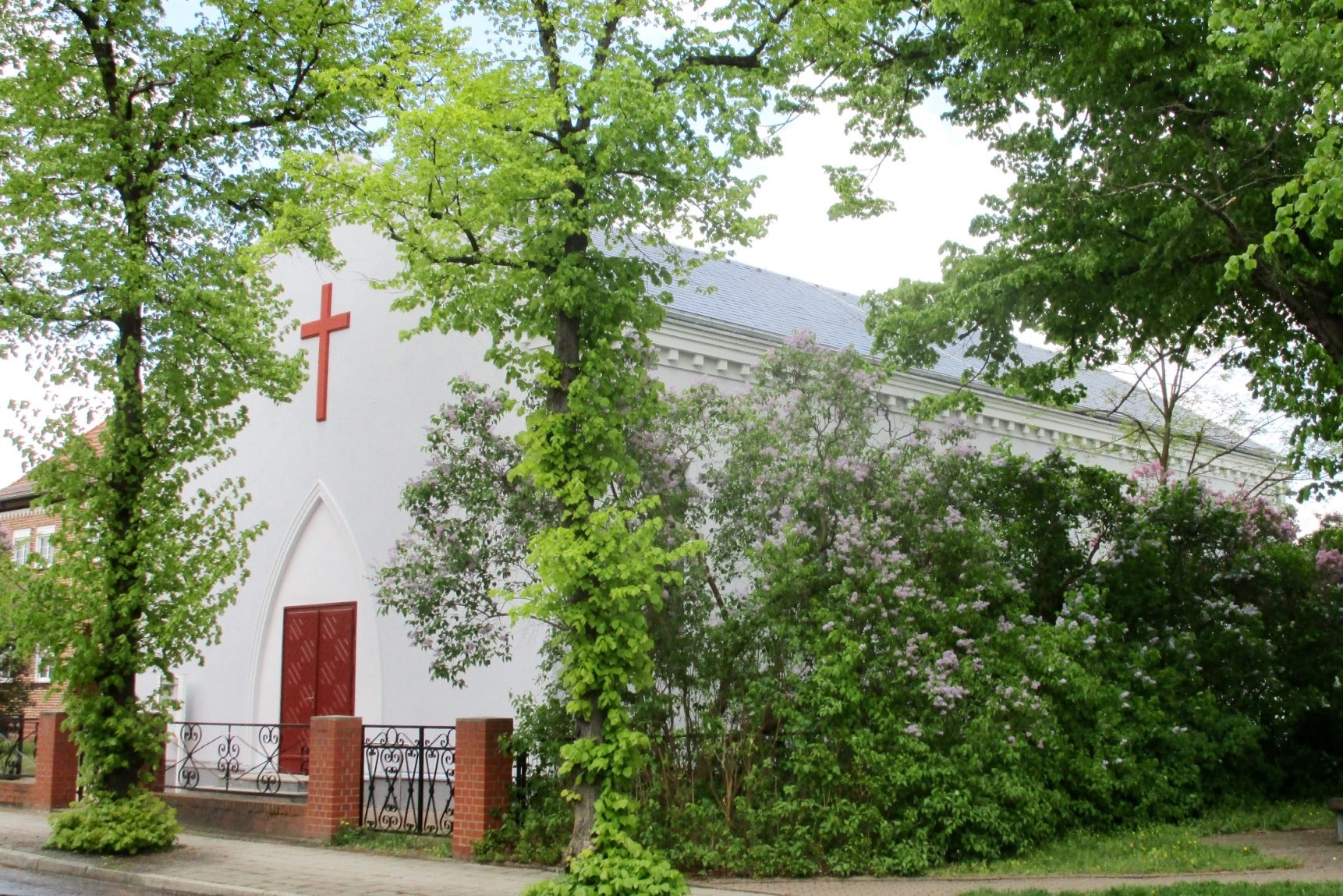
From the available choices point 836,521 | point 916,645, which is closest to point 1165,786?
point 916,645

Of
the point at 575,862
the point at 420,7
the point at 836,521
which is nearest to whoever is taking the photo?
the point at 575,862

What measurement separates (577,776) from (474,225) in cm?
422

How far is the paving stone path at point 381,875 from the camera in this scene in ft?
31.4

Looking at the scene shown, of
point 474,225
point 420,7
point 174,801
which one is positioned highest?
point 420,7

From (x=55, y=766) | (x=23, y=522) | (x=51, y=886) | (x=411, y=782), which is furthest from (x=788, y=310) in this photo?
(x=23, y=522)

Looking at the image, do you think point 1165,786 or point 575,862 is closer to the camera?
point 575,862

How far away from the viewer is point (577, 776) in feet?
28.9

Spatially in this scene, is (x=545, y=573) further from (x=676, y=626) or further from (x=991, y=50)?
(x=991, y=50)

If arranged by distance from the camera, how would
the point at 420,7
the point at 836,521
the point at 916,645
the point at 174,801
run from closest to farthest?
1. the point at 420,7
2. the point at 916,645
3. the point at 836,521
4. the point at 174,801

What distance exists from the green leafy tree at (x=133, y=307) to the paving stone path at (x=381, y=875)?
93 centimetres

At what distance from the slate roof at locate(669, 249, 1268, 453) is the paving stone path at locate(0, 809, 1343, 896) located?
781 centimetres

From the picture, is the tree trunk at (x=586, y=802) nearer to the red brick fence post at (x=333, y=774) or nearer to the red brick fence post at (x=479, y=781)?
the red brick fence post at (x=479, y=781)

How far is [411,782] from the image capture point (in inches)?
521

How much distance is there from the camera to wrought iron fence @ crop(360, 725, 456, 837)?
13102 millimetres
